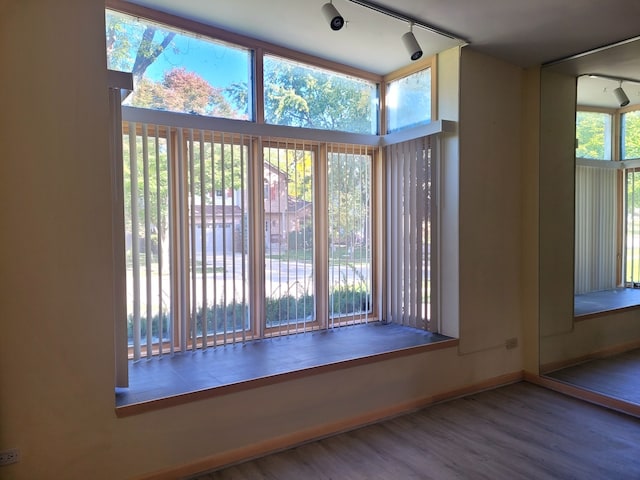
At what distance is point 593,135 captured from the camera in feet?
11.4

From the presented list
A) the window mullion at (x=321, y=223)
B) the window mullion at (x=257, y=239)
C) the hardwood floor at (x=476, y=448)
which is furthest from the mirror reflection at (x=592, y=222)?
the window mullion at (x=257, y=239)

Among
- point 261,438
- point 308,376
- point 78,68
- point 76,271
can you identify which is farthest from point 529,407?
point 78,68

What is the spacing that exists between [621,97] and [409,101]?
62.8 inches

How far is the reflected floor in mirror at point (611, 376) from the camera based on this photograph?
3252mm

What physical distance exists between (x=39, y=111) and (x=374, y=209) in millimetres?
2797

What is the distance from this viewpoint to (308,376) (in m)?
2.81

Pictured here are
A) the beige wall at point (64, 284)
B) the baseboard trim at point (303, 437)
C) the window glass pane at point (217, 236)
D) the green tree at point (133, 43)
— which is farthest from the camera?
the window glass pane at point (217, 236)

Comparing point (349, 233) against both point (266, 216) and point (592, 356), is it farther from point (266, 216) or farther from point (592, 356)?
point (592, 356)

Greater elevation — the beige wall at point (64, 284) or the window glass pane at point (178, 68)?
the window glass pane at point (178, 68)

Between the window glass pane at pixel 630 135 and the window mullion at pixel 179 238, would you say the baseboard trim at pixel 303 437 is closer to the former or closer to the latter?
the window mullion at pixel 179 238

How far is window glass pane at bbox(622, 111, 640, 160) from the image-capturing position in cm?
321

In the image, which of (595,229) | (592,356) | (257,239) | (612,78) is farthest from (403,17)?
(592,356)

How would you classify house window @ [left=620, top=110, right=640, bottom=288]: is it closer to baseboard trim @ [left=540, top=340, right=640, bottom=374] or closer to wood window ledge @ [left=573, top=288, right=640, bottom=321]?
wood window ledge @ [left=573, top=288, right=640, bottom=321]

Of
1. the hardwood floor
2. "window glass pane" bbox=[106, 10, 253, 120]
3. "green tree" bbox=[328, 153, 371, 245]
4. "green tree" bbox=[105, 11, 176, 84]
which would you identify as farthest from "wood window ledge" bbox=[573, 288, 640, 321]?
"green tree" bbox=[105, 11, 176, 84]
